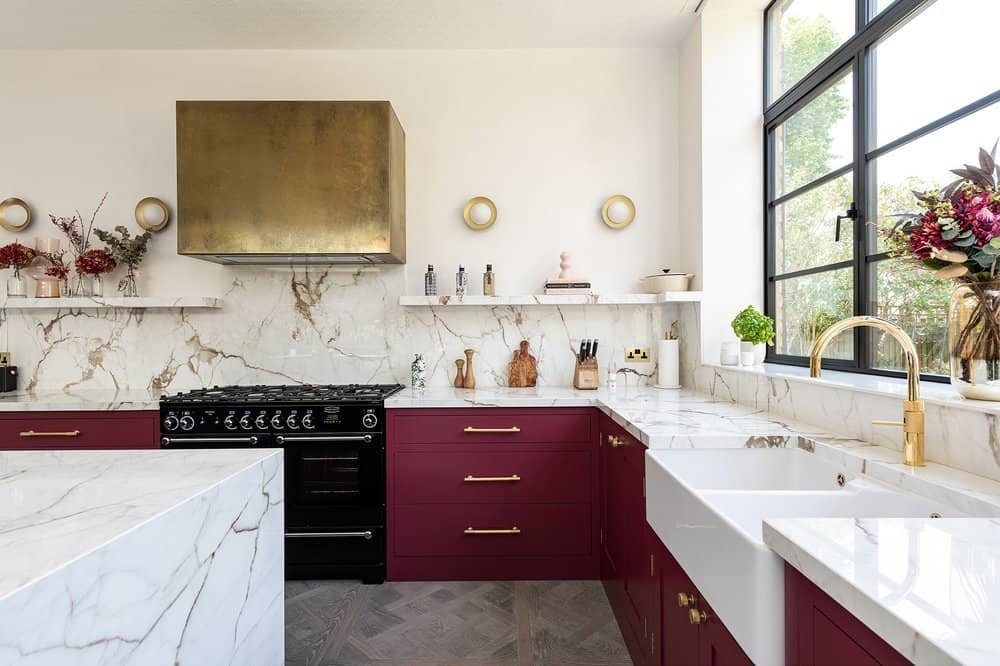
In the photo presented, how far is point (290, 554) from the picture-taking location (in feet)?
8.52

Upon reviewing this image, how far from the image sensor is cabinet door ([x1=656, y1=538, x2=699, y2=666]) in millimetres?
1330

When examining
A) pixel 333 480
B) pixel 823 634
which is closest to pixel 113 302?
pixel 333 480

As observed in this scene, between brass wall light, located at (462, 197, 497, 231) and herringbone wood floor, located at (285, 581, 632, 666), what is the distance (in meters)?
1.96

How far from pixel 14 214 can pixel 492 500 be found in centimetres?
327

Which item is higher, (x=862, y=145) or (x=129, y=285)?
(x=862, y=145)

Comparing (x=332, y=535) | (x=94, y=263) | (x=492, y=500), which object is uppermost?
(x=94, y=263)

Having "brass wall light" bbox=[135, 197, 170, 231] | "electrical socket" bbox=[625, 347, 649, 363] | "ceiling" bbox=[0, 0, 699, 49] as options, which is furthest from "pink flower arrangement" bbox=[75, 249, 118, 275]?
"electrical socket" bbox=[625, 347, 649, 363]

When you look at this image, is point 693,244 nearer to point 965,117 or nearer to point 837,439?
point 965,117

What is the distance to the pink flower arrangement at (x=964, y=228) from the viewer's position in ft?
3.85

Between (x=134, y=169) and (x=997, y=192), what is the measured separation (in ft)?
12.9

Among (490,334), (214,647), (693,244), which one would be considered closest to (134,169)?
(490,334)

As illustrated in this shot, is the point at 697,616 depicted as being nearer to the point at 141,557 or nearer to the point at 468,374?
the point at 141,557

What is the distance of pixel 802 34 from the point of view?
→ 251 cm

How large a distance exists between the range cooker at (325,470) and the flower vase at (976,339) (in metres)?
2.18
